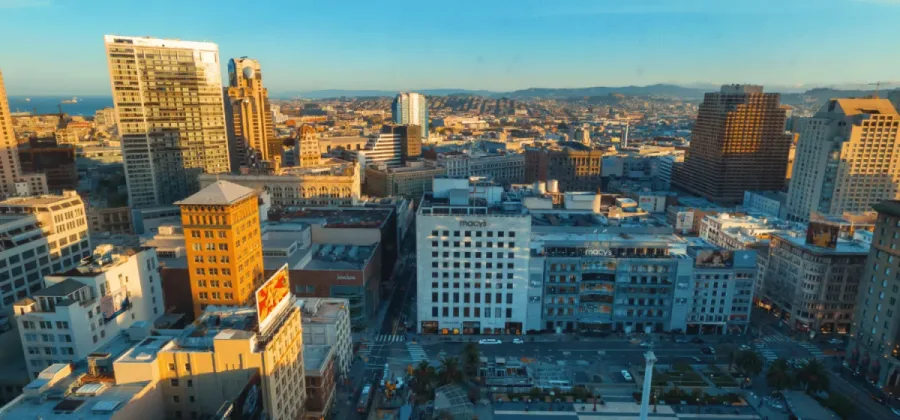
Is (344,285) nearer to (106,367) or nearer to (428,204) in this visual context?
(428,204)

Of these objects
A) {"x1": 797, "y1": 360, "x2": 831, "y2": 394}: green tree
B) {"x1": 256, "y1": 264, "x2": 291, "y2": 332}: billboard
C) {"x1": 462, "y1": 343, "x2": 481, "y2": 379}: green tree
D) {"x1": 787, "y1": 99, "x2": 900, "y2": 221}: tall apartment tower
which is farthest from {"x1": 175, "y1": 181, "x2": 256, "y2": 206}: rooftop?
{"x1": 787, "y1": 99, "x2": 900, "y2": 221}: tall apartment tower

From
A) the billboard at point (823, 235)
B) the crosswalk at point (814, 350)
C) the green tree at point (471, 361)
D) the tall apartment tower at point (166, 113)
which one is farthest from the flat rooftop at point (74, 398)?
the tall apartment tower at point (166, 113)

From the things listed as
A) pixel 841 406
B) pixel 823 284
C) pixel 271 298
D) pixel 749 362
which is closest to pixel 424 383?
pixel 271 298

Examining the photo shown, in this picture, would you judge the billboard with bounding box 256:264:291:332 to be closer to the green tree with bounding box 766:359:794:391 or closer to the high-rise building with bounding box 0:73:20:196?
the green tree with bounding box 766:359:794:391

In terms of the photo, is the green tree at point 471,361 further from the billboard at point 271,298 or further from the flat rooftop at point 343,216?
the flat rooftop at point 343,216

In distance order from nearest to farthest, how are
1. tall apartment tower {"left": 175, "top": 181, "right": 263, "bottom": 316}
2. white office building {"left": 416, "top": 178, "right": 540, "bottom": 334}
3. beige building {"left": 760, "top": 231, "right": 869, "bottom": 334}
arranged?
tall apartment tower {"left": 175, "top": 181, "right": 263, "bottom": 316} → white office building {"left": 416, "top": 178, "right": 540, "bottom": 334} → beige building {"left": 760, "top": 231, "right": 869, "bottom": 334}

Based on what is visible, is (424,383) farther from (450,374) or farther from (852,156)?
(852,156)
